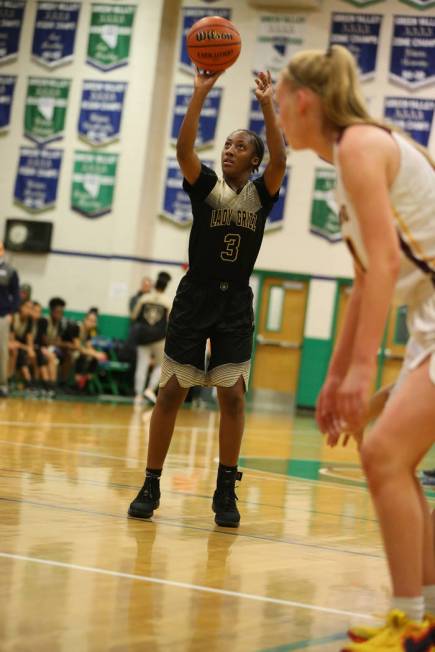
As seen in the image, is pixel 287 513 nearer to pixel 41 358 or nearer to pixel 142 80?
pixel 41 358

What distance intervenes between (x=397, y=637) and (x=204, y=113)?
17869 millimetres

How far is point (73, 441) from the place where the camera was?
333 inches

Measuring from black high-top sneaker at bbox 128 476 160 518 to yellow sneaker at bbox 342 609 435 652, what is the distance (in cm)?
228

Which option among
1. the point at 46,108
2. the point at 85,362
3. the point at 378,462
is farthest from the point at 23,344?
the point at 378,462

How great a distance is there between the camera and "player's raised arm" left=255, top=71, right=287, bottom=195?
199 inches

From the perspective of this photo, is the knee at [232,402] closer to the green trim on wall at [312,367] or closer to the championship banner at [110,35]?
the green trim on wall at [312,367]

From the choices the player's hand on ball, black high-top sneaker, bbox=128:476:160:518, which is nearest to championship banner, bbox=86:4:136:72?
the player's hand on ball

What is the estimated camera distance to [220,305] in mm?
5094

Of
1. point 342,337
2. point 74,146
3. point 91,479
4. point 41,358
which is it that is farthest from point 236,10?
point 342,337

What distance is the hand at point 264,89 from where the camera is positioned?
504 cm

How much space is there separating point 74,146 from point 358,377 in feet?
60.0

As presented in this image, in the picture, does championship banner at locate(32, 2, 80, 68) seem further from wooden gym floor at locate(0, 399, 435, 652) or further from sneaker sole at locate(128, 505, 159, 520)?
sneaker sole at locate(128, 505, 159, 520)

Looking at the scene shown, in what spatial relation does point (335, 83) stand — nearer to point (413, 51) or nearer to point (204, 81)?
point (204, 81)

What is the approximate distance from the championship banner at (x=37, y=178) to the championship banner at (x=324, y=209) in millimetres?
4945
